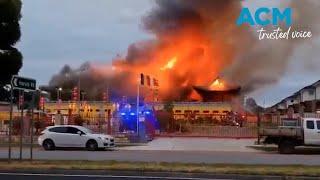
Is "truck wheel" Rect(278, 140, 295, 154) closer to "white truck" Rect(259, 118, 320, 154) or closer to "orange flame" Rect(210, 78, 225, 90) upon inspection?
"white truck" Rect(259, 118, 320, 154)

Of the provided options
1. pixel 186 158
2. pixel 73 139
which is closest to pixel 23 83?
pixel 186 158

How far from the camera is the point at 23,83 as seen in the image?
20062mm

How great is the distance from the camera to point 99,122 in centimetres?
4641

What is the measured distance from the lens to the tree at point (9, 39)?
23.3 metres

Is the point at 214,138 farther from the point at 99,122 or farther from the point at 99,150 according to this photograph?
the point at 99,150

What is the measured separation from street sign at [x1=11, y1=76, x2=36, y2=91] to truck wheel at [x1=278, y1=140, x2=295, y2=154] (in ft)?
54.3

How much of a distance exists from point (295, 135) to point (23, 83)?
1736 cm

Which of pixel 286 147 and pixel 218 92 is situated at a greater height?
pixel 218 92

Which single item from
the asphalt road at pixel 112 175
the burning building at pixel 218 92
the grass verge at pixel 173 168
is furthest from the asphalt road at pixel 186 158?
the burning building at pixel 218 92

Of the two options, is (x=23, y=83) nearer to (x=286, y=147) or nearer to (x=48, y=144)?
(x=48, y=144)

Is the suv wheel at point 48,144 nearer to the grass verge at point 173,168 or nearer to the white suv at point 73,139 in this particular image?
the white suv at point 73,139

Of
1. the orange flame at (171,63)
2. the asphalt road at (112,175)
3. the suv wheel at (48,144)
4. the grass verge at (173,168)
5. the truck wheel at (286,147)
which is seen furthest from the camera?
the orange flame at (171,63)

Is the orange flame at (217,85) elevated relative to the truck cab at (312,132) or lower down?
elevated

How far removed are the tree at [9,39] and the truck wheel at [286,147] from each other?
15402 mm
